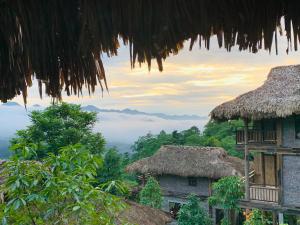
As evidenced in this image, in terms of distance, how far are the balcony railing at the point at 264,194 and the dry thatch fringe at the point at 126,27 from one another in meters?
11.0

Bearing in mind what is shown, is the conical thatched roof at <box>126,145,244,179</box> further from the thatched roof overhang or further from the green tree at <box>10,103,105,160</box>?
the thatched roof overhang

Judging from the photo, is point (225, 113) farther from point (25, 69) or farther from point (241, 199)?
point (25, 69)

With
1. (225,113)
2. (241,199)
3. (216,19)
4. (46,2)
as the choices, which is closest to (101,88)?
(46,2)

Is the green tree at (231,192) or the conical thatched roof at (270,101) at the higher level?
the conical thatched roof at (270,101)

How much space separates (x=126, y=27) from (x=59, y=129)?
16.6m

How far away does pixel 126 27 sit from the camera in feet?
4.98

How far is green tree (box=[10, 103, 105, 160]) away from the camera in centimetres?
1758

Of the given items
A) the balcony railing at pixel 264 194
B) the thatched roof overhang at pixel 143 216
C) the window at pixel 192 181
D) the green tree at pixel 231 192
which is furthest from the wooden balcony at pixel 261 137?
the window at pixel 192 181

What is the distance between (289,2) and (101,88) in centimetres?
85

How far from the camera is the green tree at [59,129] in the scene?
17578 mm

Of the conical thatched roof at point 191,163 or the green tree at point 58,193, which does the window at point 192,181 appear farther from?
the green tree at point 58,193

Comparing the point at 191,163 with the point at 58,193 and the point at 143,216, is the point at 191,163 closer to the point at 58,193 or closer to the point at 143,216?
the point at 143,216

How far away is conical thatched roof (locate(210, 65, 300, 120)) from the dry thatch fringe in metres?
9.61

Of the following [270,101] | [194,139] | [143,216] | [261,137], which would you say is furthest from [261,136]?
[194,139]
